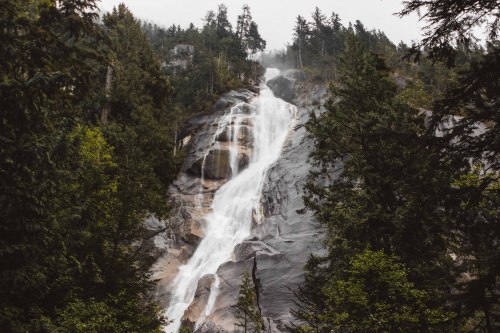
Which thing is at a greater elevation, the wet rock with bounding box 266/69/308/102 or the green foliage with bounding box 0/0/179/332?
the wet rock with bounding box 266/69/308/102

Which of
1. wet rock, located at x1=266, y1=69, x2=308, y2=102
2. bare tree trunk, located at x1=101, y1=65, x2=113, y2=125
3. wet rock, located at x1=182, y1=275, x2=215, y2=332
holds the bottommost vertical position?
wet rock, located at x1=182, y1=275, x2=215, y2=332

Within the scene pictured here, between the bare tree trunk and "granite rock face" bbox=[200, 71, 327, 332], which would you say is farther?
the bare tree trunk

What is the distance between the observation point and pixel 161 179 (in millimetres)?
36188

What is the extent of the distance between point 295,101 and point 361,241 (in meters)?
47.8

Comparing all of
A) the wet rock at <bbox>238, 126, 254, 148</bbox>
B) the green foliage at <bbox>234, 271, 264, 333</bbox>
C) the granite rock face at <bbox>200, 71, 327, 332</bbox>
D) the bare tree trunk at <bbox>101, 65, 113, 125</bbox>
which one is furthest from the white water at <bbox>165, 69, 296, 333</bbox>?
the bare tree trunk at <bbox>101, 65, 113, 125</bbox>

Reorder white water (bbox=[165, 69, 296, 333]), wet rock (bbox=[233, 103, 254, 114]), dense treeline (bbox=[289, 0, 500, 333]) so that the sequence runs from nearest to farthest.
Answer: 1. dense treeline (bbox=[289, 0, 500, 333])
2. white water (bbox=[165, 69, 296, 333])
3. wet rock (bbox=[233, 103, 254, 114])

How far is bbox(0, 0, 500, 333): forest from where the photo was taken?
649 centimetres

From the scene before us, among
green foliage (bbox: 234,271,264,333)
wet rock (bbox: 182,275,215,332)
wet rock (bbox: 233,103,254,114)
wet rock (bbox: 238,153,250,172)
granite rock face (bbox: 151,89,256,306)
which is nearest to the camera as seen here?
green foliage (bbox: 234,271,264,333)

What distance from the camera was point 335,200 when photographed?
1438 cm

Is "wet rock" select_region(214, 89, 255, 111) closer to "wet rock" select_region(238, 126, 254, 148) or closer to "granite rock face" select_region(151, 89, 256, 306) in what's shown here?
"granite rock face" select_region(151, 89, 256, 306)

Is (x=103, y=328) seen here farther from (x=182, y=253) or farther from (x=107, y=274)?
(x=182, y=253)

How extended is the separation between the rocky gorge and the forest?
56.0 inches

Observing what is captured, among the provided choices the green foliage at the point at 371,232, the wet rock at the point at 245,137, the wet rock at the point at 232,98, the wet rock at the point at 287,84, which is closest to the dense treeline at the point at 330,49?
the wet rock at the point at 287,84

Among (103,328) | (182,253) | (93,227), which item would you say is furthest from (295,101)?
(103,328)
